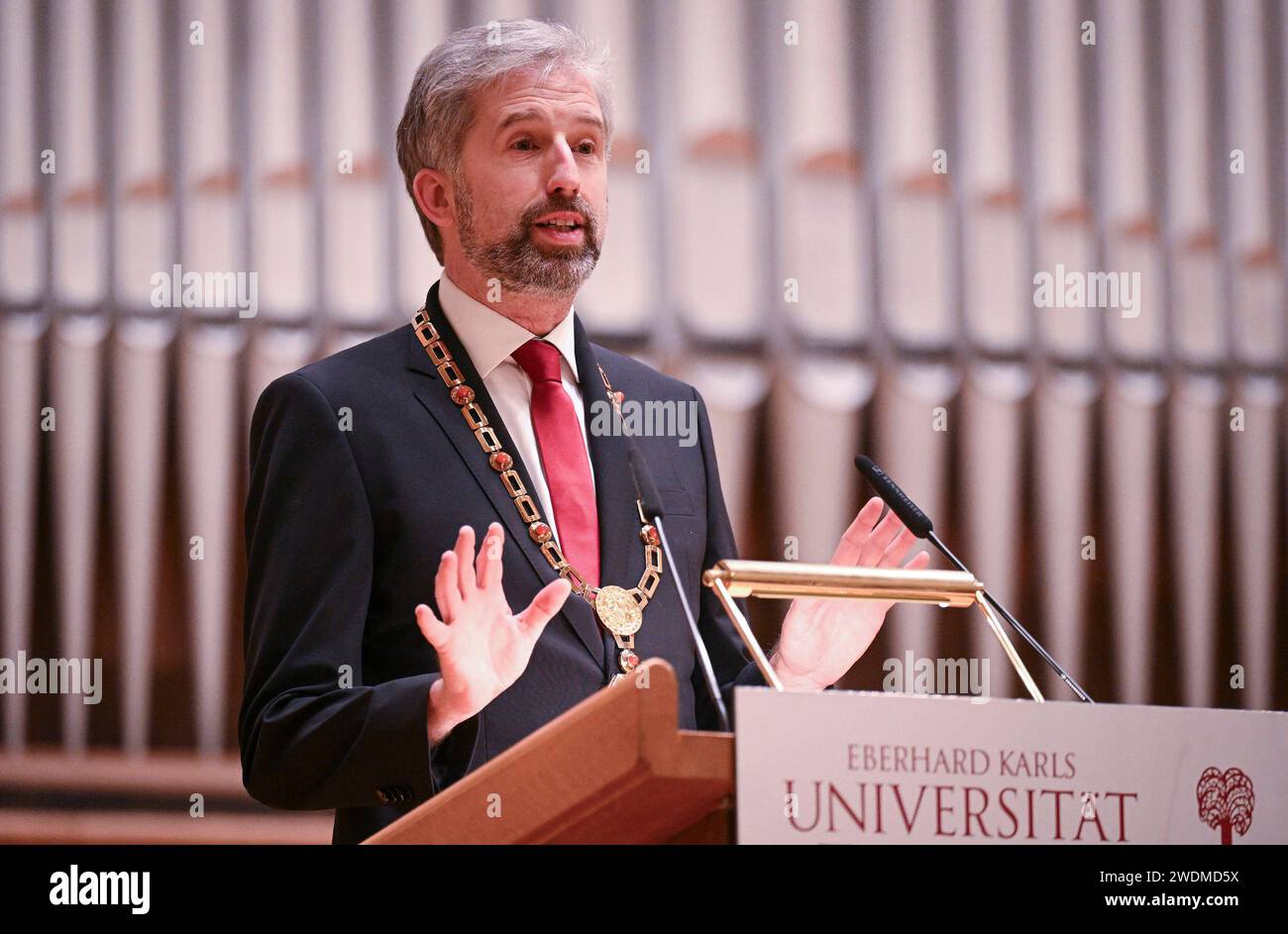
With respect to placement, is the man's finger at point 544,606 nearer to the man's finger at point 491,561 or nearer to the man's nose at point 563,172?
the man's finger at point 491,561

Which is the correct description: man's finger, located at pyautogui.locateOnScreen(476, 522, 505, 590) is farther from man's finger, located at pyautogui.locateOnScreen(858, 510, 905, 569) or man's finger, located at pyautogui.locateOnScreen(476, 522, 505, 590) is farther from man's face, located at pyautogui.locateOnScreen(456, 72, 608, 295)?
man's face, located at pyautogui.locateOnScreen(456, 72, 608, 295)

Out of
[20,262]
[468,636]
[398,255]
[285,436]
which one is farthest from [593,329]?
[468,636]

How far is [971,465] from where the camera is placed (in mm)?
3646

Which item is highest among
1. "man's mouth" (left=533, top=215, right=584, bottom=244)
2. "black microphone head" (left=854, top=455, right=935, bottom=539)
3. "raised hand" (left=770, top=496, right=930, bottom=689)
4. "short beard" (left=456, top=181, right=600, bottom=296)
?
A: "man's mouth" (left=533, top=215, right=584, bottom=244)

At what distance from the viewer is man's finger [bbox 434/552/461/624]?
5.24 ft

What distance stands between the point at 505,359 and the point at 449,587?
73cm

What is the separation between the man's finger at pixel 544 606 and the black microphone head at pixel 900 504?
1.40 ft

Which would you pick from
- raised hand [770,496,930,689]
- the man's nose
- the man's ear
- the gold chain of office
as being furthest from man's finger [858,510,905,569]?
the man's ear

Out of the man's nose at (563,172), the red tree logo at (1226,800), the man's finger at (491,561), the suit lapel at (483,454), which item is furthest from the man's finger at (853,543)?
the man's nose at (563,172)

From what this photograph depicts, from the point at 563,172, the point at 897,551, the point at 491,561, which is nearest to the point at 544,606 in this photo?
the point at 491,561

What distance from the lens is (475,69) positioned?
232 centimetres
